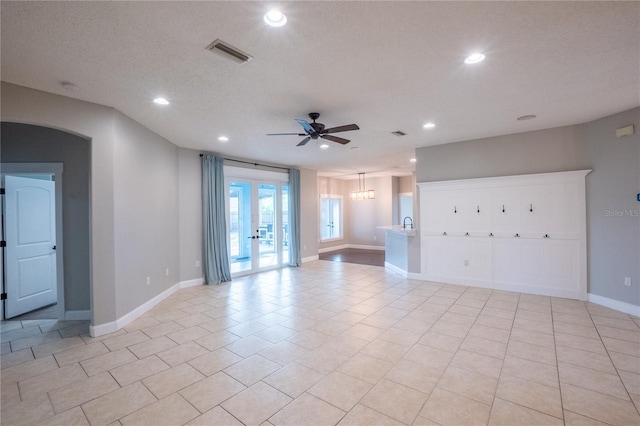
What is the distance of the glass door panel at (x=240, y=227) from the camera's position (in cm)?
683

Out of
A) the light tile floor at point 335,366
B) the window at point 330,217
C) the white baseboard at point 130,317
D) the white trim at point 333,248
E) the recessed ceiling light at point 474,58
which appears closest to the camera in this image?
the light tile floor at point 335,366

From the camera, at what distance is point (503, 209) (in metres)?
5.28

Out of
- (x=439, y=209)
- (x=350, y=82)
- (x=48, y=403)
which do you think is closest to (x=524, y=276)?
(x=439, y=209)

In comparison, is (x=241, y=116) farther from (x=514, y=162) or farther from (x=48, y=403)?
(x=514, y=162)

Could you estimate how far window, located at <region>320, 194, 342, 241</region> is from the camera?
11.2 m

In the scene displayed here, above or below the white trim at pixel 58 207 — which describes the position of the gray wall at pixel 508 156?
above

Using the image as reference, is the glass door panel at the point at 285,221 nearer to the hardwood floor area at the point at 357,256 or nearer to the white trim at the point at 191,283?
the hardwood floor area at the point at 357,256

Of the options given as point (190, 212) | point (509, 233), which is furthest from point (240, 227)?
point (509, 233)

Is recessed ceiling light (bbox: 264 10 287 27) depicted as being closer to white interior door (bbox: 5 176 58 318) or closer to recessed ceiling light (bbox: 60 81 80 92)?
recessed ceiling light (bbox: 60 81 80 92)

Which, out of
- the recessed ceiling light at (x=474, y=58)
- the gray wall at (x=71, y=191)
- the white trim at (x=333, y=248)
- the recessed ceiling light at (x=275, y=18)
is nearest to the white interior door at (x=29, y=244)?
the gray wall at (x=71, y=191)

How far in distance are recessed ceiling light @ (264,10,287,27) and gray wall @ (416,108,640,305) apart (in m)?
4.70

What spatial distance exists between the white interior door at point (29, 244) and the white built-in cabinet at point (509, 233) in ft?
22.2

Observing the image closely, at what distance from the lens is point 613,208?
4238 mm

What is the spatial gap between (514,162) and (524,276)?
6.65 ft
